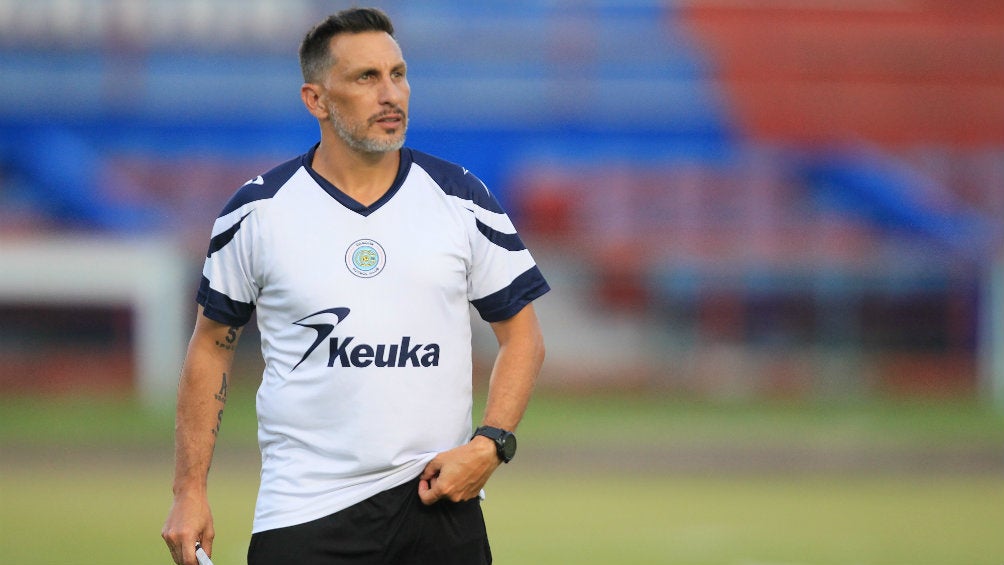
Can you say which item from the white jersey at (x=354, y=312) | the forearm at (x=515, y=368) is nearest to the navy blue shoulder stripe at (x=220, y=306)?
the white jersey at (x=354, y=312)

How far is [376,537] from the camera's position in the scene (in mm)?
4359

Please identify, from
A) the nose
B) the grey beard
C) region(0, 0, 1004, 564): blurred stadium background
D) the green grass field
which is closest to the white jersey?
the grey beard

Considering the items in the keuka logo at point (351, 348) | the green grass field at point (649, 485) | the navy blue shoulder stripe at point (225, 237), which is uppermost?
the navy blue shoulder stripe at point (225, 237)

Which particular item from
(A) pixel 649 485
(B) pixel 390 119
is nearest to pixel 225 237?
(B) pixel 390 119

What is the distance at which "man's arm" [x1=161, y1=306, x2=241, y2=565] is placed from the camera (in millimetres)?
4410

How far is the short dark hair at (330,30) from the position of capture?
4.59m

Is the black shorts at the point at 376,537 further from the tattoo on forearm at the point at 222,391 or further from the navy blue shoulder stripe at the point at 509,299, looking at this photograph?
the navy blue shoulder stripe at the point at 509,299

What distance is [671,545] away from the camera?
32.7 feet

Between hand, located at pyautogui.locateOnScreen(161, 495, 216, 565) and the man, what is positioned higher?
the man

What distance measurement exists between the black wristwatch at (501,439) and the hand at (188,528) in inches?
31.2

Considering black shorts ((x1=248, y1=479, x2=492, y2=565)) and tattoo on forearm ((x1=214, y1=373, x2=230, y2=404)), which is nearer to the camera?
black shorts ((x1=248, y1=479, x2=492, y2=565))

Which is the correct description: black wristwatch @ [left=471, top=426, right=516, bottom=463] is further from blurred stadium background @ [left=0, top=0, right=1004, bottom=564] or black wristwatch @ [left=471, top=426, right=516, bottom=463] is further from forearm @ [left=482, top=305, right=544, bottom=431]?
blurred stadium background @ [left=0, top=0, right=1004, bottom=564]

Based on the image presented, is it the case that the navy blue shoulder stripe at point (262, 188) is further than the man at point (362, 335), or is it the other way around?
the navy blue shoulder stripe at point (262, 188)

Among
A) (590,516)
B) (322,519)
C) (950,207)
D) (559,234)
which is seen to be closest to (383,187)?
(322,519)
